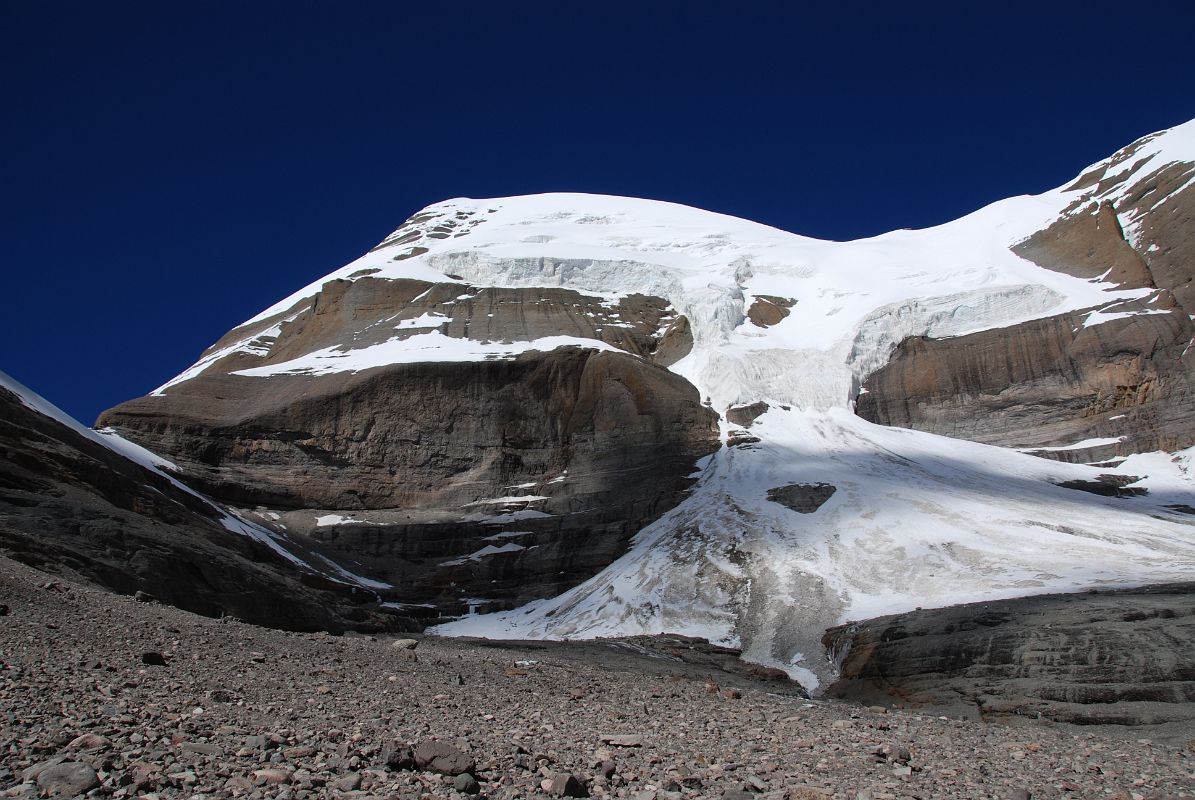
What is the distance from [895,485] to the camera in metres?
55.6

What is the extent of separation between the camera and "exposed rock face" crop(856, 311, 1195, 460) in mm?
63219

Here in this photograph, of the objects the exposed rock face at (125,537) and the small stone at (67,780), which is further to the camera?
the exposed rock face at (125,537)

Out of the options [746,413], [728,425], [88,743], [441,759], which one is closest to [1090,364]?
[746,413]

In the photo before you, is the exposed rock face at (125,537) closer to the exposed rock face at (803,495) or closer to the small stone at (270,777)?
the small stone at (270,777)

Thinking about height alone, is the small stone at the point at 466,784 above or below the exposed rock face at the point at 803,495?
above

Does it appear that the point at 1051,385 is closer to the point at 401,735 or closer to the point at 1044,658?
the point at 1044,658

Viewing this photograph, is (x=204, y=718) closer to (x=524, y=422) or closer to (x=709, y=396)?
(x=524, y=422)

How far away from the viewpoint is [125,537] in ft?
100

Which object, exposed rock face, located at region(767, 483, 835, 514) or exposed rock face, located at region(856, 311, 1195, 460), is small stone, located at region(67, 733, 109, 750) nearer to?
exposed rock face, located at region(767, 483, 835, 514)

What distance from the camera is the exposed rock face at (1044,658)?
2677 centimetres

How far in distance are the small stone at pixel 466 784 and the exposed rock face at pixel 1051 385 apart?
6393 centimetres

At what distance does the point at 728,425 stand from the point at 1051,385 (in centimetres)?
2443

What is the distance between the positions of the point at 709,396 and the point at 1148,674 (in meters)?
48.0

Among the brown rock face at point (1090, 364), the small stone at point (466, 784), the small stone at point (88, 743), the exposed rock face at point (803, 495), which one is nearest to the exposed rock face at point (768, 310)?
the brown rock face at point (1090, 364)
